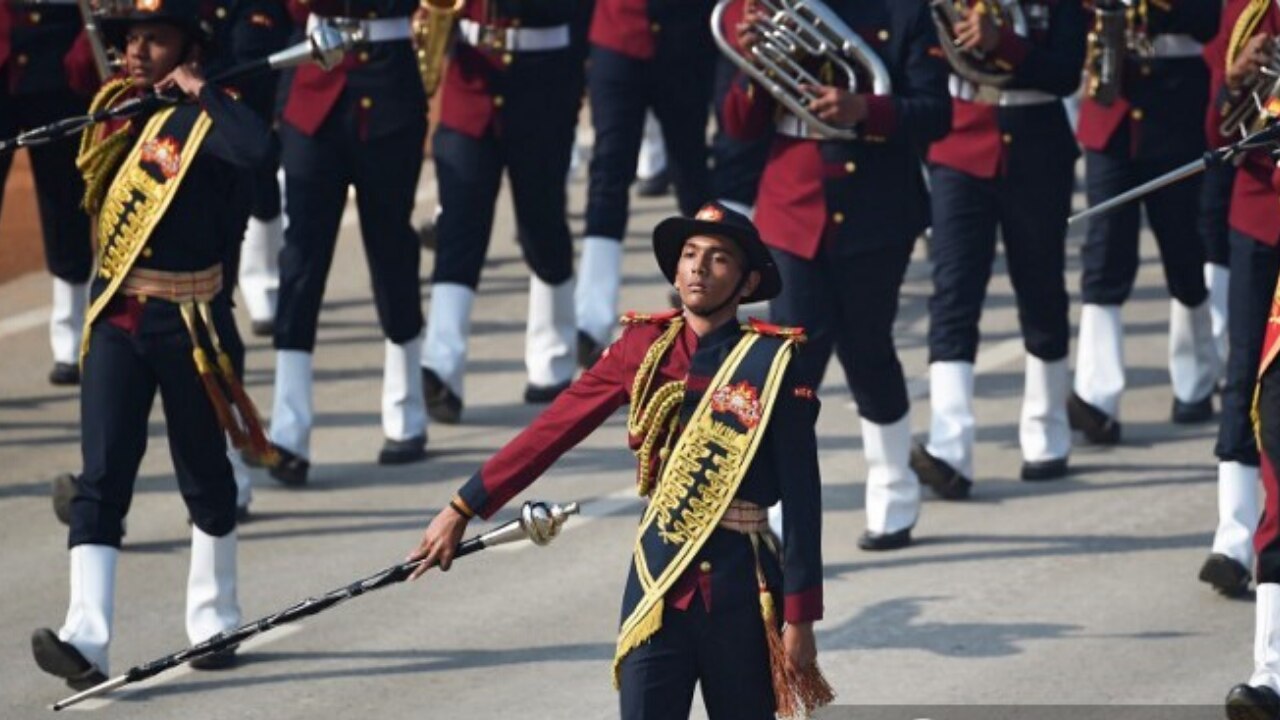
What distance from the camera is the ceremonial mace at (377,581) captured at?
8.72 meters

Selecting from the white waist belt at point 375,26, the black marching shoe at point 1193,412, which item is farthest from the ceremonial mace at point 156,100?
the black marching shoe at point 1193,412

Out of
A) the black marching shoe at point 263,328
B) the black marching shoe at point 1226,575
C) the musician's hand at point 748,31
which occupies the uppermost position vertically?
the musician's hand at point 748,31

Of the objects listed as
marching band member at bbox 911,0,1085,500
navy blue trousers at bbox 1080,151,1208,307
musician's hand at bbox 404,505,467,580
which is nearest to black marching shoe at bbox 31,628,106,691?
musician's hand at bbox 404,505,467,580

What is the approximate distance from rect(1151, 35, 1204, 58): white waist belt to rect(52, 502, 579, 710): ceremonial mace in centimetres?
563

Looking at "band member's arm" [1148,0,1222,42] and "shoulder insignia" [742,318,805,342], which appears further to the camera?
"band member's arm" [1148,0,1222,42]

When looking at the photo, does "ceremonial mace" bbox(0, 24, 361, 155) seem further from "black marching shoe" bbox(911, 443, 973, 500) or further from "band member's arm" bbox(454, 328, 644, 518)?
"black marching shoe" bbox(911, 443, 973, 500)

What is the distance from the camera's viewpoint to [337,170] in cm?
1349

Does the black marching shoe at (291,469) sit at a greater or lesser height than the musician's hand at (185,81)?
lesser

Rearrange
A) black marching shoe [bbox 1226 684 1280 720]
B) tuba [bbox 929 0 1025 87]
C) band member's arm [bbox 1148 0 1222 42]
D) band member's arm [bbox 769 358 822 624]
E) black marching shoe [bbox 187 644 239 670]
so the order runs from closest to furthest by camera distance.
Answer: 1. band member's arm [bbox 769 358 822 624]
2. black marching shoe [bbox 1226 684 1280 720]
3. black marching shoe [bbox 187 644 239 670]
4. tuba [bbox 929 0 1025 87]
5. band member's arm [bbox 1148 0 1222 42]

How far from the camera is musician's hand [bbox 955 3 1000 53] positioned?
1266 centimetres

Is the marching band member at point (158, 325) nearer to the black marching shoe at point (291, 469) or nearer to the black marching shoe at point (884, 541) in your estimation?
the black marching shoe at point (291, 469)

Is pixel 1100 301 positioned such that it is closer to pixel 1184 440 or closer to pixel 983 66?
pixel 1184 440

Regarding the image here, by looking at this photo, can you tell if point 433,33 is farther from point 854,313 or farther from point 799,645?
point 799,645

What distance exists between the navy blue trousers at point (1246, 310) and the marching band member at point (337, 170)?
3704mm
